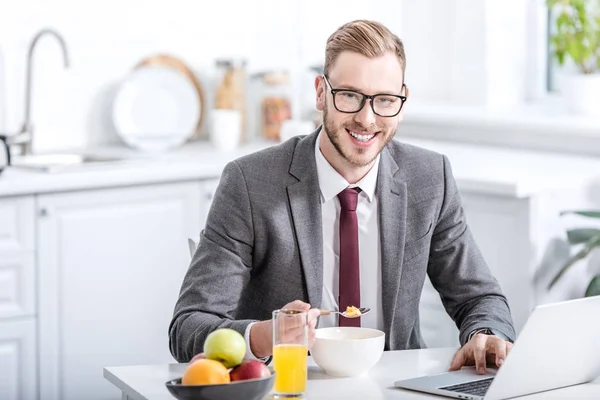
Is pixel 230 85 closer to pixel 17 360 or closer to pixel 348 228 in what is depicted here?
pixel 17 360

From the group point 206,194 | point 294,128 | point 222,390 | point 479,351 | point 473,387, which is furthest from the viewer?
point 294,128

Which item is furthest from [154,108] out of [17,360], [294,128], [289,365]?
[289,365]

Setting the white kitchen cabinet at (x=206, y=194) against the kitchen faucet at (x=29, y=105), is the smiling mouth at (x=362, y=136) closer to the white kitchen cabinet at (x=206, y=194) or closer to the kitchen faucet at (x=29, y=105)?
the white kitchen cabinet at (x=206, y=194)

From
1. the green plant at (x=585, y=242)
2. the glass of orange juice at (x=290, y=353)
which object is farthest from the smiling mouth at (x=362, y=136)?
the green plant at (x=585, y=242)

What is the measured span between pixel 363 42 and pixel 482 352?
0.65m

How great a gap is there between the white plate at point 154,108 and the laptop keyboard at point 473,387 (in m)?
2.54

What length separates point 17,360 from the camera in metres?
3.47

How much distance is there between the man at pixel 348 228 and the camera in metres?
2.14

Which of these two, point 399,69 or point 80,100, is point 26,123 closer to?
point 80,100

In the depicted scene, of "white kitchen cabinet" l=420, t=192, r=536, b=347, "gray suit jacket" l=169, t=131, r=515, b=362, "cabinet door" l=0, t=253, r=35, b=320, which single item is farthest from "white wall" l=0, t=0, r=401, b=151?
"gray suit jacket" l=169, t=131, r=515, b=362

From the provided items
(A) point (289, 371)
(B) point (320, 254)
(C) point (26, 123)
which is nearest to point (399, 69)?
(B) point (320, 254)

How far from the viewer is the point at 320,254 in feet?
7.22

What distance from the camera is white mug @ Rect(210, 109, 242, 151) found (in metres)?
4.21

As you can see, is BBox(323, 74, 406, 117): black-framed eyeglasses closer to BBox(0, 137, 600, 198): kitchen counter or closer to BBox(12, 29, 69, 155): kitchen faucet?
BBox(0, 137, 600, 198): kitchen counter
